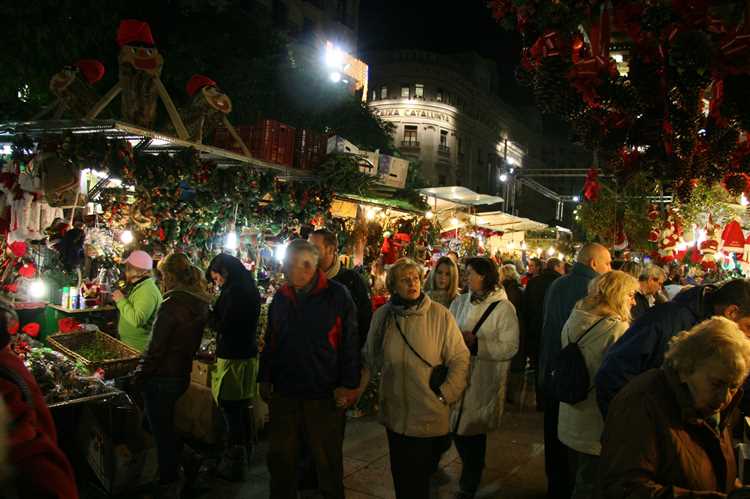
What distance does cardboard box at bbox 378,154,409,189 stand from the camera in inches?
328

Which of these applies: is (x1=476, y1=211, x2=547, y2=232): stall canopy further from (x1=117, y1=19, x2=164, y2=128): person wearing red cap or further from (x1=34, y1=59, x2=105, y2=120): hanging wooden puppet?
(x1=34, y1=59, x2=105, y2=120): hanging wooden puppet

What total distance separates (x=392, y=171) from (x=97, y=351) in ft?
15.7

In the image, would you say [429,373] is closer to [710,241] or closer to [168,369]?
[168,369]

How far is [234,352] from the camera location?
487cm

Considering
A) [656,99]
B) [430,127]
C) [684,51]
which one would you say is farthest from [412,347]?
[430,127]

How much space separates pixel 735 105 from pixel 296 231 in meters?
5.81

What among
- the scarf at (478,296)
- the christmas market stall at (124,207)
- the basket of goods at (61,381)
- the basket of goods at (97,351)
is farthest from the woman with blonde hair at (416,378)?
the basket of goods at (97,351)

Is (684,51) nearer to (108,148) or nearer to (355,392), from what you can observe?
(355,392)

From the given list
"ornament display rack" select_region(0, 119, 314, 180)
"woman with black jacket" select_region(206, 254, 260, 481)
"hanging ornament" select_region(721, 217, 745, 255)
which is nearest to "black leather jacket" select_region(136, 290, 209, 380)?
"woman with black jacket" select_region(206, 254, 260, 481)

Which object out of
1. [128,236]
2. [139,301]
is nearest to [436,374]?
[139,301]

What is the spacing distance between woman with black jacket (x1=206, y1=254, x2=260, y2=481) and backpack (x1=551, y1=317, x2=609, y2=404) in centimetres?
261

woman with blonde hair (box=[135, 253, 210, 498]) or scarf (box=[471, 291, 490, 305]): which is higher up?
scarf (box=[471, 291, 490, 305])

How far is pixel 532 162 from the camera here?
64.3 meters

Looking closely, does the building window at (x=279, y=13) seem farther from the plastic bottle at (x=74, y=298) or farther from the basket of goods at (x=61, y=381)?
the basket of goods at (x=61, y=381)
